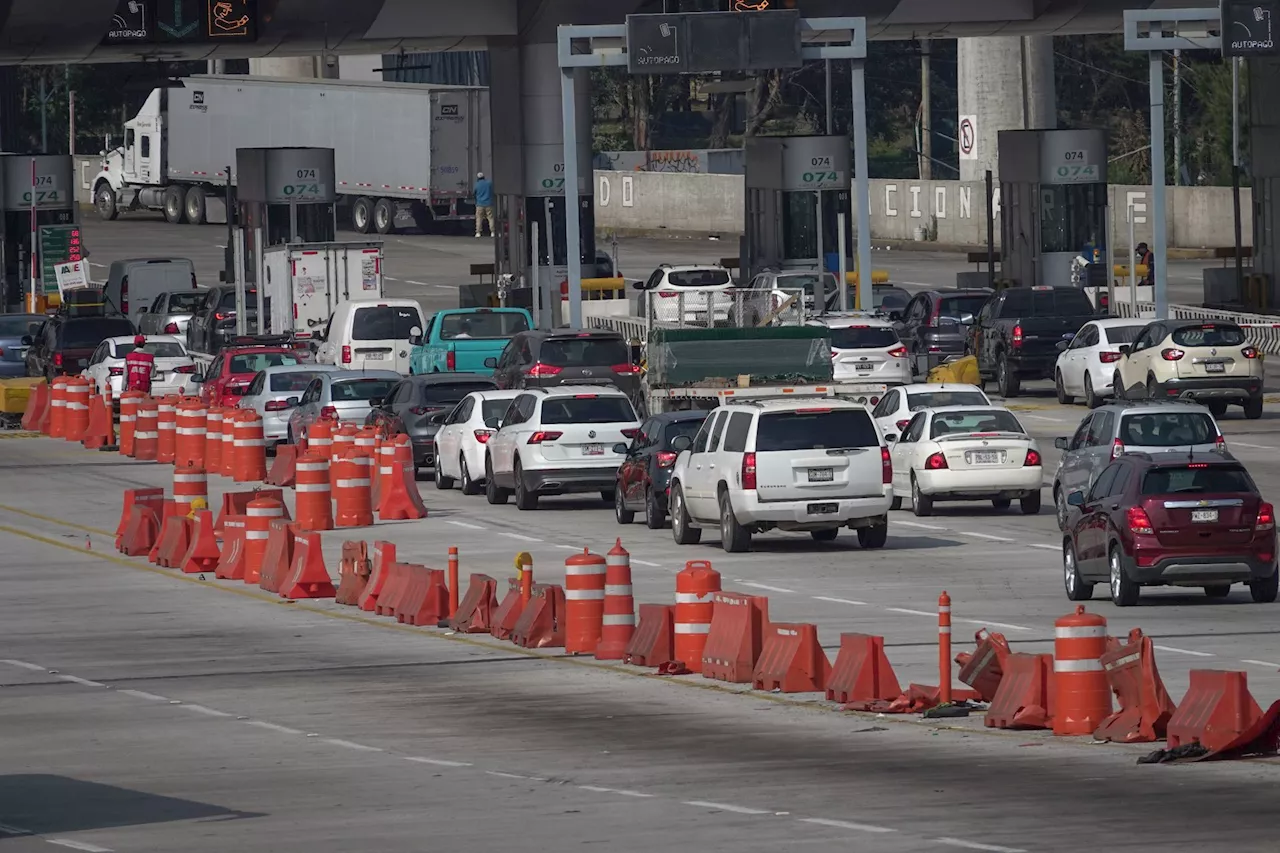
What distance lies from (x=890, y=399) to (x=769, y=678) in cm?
1685

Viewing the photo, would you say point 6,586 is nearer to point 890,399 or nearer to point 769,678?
point 769,678

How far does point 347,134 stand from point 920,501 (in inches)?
2154

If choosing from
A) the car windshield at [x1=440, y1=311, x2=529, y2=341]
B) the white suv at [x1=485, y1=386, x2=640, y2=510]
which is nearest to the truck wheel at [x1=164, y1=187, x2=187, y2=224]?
the car windshield at [x1=440, y1=311, x2=529, y2=341]

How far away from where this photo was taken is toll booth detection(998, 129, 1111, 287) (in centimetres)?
5812

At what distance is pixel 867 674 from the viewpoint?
56.9 feet

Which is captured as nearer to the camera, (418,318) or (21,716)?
(21,716)

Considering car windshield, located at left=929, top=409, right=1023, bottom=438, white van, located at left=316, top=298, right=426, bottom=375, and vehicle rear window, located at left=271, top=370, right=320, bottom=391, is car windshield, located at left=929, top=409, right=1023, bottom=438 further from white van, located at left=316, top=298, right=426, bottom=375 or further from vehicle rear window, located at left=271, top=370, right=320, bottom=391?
white van, located at left=316, top=298, right=426, bottom=375

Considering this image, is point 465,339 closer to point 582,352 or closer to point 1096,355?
point 582,352

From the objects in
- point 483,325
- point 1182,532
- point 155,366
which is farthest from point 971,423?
point 155,366

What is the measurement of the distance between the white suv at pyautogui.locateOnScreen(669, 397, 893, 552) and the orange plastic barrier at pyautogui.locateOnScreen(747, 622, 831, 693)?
860 centimetres

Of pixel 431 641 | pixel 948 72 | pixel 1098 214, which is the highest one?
pixel 948 72

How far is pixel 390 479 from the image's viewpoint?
32094 millimetres

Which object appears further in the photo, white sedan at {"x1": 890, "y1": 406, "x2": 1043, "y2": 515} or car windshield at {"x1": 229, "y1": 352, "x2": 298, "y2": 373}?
car windshield at {"x1": 229, "y1": 352, "x2": 298, "y2": 373}

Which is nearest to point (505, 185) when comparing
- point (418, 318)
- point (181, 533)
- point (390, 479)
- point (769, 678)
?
point (418, 318)
